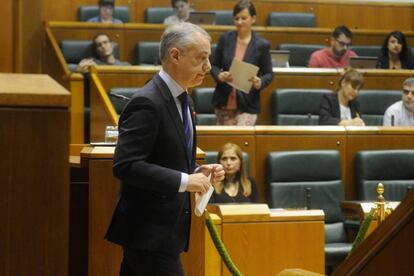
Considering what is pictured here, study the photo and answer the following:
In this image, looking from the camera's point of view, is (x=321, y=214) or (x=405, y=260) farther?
(x=321, y=214)

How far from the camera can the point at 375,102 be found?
5.65m

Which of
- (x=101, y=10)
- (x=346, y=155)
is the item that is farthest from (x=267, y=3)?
(x=346, y=155)

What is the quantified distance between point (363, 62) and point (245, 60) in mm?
1363

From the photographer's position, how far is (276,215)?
3238mm

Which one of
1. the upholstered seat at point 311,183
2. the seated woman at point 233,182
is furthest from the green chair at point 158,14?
the seated woman at point 233,182

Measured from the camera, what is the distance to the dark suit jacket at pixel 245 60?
16.3 feet

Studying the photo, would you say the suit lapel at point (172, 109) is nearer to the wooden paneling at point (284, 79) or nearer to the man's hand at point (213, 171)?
the man's hand at point (213, 171)

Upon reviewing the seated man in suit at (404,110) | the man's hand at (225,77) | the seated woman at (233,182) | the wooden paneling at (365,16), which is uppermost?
the wooden paneling at (365,16)

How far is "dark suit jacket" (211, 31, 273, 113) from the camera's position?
4.95 m

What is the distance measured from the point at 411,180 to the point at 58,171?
145 inches

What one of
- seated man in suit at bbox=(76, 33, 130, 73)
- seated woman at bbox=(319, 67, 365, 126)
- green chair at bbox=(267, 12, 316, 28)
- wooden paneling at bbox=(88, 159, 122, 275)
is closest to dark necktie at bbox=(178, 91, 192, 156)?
wooden paneling at bbox=(88, 159, 122, 275)

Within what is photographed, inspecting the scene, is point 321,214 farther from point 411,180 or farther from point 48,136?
point 48,136

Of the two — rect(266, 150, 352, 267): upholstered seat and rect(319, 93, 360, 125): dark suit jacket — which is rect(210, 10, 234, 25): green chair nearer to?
rect(319, 93, 360, 125): dark suit jacket

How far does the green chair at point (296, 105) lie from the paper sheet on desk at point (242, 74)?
0.61 m
